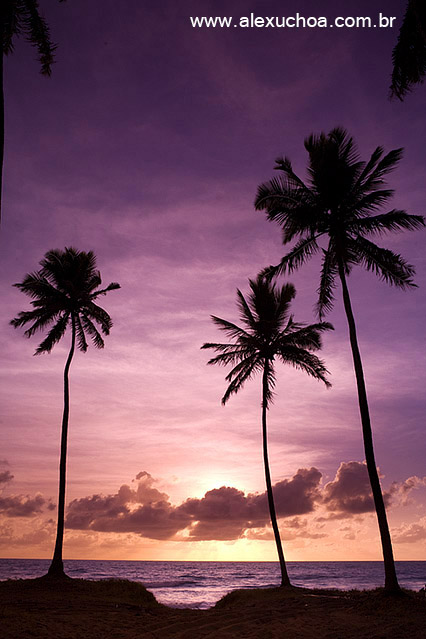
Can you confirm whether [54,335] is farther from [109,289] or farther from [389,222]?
[389,222]

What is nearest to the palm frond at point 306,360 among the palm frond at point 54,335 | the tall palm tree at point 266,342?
the tall palm tree at point 266,342

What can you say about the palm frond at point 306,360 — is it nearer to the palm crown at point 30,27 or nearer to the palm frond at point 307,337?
the palm frond at point 307,337

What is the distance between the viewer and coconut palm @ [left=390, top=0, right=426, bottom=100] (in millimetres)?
12423

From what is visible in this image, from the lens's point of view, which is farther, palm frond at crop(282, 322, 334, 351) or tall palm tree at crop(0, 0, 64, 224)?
palm frond at crop(282, 322, 334, 351)

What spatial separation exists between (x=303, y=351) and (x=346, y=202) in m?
→ 8.40

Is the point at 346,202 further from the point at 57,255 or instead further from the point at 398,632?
the point at 57,255

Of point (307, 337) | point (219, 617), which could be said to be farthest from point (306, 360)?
point (219, 617)

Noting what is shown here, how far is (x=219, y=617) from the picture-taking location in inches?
536

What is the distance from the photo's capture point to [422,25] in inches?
407

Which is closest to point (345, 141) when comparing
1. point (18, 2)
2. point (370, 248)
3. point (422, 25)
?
point (370, 248)

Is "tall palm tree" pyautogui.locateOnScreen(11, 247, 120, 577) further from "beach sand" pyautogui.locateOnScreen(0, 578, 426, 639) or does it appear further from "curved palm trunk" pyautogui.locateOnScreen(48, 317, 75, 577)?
"beach sand" pyautogui.locateOnScreen(0, 578, 426, 639)

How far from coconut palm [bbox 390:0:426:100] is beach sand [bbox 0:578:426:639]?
44.4ft

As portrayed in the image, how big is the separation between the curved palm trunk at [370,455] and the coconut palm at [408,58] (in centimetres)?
633

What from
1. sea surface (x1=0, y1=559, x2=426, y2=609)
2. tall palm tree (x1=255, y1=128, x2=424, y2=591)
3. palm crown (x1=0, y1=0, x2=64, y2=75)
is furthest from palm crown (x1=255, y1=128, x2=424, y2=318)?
sea surface (x1=0, y1=559, x2=426, y2=609)
